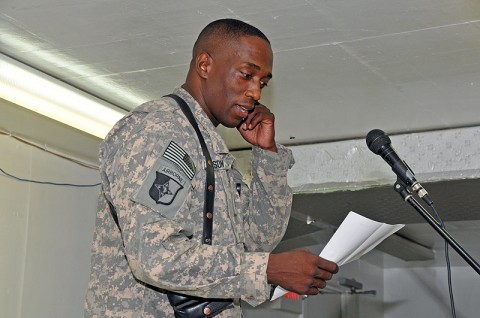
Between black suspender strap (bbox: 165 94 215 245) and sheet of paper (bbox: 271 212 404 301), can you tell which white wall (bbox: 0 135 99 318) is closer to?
black suspender strap (bbox: 165 94 215 245)

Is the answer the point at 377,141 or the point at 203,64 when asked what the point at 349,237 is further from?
the point at 203,64

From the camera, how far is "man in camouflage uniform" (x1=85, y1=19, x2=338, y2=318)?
1.95 meters

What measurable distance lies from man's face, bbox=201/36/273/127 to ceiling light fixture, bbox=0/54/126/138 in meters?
1.60

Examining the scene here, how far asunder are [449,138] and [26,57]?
85.2 inches

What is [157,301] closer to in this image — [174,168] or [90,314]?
[90,314]

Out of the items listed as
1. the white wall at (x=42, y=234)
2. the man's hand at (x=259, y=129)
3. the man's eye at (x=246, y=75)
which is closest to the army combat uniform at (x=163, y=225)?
the man's eye at (x=246, y=75)

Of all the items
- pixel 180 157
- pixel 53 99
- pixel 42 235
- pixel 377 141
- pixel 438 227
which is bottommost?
pixel 438 227

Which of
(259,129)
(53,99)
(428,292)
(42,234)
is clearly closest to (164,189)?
(259,129)

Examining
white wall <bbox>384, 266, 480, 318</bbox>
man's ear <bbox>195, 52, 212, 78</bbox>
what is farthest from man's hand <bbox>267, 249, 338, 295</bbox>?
white wall <bbox>384, 266, 480, 318</bbox>

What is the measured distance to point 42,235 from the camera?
464cm

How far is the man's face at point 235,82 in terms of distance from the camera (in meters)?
2.33

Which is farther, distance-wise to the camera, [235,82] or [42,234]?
[42,234]

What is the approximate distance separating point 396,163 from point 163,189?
605 mm

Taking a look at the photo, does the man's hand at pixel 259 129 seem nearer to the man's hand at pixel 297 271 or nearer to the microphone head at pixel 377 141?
the microphone head at pixel 377 141
